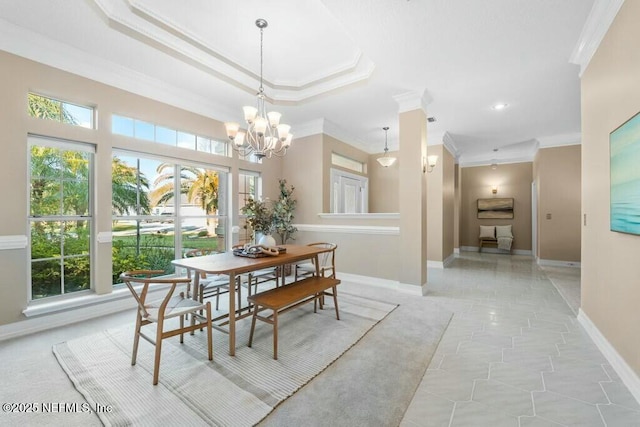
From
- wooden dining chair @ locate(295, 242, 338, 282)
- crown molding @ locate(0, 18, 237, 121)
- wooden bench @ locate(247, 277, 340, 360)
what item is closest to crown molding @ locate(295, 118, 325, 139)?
crown molding @ locate(0, 18, 237, 121)

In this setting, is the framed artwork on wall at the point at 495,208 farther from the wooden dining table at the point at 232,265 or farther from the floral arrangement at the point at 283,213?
the wooden dining table at the point at 232,265

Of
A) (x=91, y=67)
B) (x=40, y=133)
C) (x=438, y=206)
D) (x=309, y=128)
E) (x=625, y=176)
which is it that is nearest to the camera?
(x=625, y=176)

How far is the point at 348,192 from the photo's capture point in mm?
6496

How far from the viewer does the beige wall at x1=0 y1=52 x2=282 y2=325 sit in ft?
8.64

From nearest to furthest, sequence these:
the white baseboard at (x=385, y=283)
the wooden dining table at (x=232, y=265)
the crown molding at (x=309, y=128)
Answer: the wooden dining table at (x=232, y=265)
the white baseboard at (x=385, y=283)
the crown molding at (x=309, y=128)

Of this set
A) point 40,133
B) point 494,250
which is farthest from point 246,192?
point 494,250

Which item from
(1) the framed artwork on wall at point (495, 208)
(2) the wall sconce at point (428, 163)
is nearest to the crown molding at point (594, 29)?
(2) the wall sconce at point (428, 163)

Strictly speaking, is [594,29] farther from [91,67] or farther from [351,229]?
[91,67]

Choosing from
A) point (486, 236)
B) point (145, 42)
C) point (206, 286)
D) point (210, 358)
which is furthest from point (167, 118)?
point (486, 236)

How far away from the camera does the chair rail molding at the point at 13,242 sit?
261 centimetres

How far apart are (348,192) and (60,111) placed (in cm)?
503

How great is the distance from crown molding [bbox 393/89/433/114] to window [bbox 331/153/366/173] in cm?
189

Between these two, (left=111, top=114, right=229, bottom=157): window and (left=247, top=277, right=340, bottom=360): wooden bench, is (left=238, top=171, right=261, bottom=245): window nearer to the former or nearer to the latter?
(left=111, top=114, right=229, bottom=157): window

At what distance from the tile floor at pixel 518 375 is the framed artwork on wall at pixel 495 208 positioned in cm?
488
